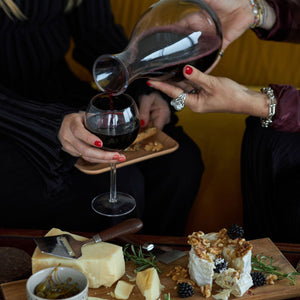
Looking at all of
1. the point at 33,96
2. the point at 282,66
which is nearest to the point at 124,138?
the point at 33,96

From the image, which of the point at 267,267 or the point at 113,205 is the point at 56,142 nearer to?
the point at 113,205

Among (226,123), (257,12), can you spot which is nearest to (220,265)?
(257,12)

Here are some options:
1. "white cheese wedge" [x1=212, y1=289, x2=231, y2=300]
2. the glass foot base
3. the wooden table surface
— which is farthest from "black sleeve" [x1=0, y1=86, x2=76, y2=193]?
"white cheese wedge" [x1=212, y1=289, x2=231, y2=300]

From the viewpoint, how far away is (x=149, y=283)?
2.94 feet

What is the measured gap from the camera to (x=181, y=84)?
128cm

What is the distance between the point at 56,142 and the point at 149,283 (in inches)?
21.7

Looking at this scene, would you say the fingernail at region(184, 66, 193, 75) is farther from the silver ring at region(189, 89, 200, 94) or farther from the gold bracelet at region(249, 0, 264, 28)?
the gold bracelet at region(249, 0, 264, 28)

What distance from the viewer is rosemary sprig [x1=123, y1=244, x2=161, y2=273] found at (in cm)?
100

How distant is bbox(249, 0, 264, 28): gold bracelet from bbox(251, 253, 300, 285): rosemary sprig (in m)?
0.77

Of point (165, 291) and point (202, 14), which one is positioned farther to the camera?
point (202, 14)

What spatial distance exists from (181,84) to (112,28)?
55cm

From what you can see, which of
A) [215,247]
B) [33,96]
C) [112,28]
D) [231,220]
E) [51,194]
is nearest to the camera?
[215,247]

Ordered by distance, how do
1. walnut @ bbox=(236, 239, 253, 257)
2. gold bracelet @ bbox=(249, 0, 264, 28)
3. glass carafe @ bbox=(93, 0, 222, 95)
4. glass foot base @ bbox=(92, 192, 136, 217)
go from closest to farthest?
walnut @ bbox=(236, 239, 253, 257) < glass carafe @ bbox=(93, 0, 222, 95) < glass foot base @ bbox=(92, 192, 136, 217) < gold bracelet @ bbox=(249, 0, 264, 28)

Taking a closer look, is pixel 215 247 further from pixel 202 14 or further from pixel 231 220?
pixel 231 220
